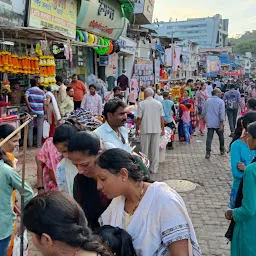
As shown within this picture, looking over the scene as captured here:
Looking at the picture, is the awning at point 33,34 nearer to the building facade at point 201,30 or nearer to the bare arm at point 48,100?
the bare arm at point 48,100

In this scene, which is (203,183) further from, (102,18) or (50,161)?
(102,18)

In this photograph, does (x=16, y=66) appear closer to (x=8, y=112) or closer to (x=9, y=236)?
(x=8, y=112)

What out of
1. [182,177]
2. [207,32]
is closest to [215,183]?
[182,177]

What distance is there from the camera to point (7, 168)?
292 cm

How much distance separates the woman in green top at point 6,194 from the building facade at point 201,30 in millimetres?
81513

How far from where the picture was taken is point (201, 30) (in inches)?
3509

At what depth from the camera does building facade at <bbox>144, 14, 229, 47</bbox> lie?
85.1 m

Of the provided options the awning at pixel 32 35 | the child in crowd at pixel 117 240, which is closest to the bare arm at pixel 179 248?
the child in crowd at pixel 117 240

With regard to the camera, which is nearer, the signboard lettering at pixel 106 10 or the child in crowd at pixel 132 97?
the signboard lettering at pixel 106 10

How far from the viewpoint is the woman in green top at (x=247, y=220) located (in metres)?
2.62

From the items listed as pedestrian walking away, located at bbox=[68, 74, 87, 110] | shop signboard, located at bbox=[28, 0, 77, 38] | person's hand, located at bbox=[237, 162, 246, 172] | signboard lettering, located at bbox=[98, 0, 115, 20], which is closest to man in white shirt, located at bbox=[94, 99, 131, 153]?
person's hand, located at bbox=[237, 162, 246, 172]

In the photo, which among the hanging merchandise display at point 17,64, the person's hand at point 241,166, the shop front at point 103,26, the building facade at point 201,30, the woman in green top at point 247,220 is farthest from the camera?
the building facade at point 201,30

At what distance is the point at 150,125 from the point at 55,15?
547cm

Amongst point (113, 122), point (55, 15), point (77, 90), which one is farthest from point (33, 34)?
point (113, 122)
